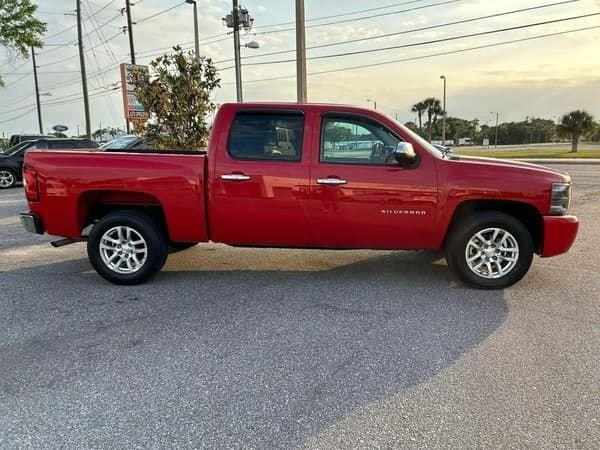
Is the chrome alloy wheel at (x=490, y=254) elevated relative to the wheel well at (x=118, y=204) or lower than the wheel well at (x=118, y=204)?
lower

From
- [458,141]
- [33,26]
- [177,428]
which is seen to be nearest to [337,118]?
[177,428]

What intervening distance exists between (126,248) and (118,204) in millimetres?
547

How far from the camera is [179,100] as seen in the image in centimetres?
1062

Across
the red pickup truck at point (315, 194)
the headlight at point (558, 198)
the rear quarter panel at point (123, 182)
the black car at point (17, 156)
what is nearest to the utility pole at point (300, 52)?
the black car at point (17, 156)

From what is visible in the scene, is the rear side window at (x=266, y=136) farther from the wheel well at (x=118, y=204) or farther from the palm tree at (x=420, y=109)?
the palm tree at (x=420, y=109)

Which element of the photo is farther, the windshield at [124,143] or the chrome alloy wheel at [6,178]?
the chrome alloy wheel at [6,178]

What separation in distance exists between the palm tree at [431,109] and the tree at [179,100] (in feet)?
218

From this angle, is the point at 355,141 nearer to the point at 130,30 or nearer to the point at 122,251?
the point at 122,251

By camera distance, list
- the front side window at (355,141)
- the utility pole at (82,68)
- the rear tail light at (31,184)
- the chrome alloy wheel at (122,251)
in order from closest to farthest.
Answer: the front side window at (355,141), the rear tail light at (31,184), the chrome alloy wheel at (122,251), the utility pole at (82,68)

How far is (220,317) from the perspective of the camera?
165 inches

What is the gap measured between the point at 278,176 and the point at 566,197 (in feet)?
10.0

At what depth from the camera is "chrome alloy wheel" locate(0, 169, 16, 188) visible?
16672 mm

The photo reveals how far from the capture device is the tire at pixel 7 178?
16.7 metres

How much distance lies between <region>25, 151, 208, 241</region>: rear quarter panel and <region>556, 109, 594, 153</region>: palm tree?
42.7 m
